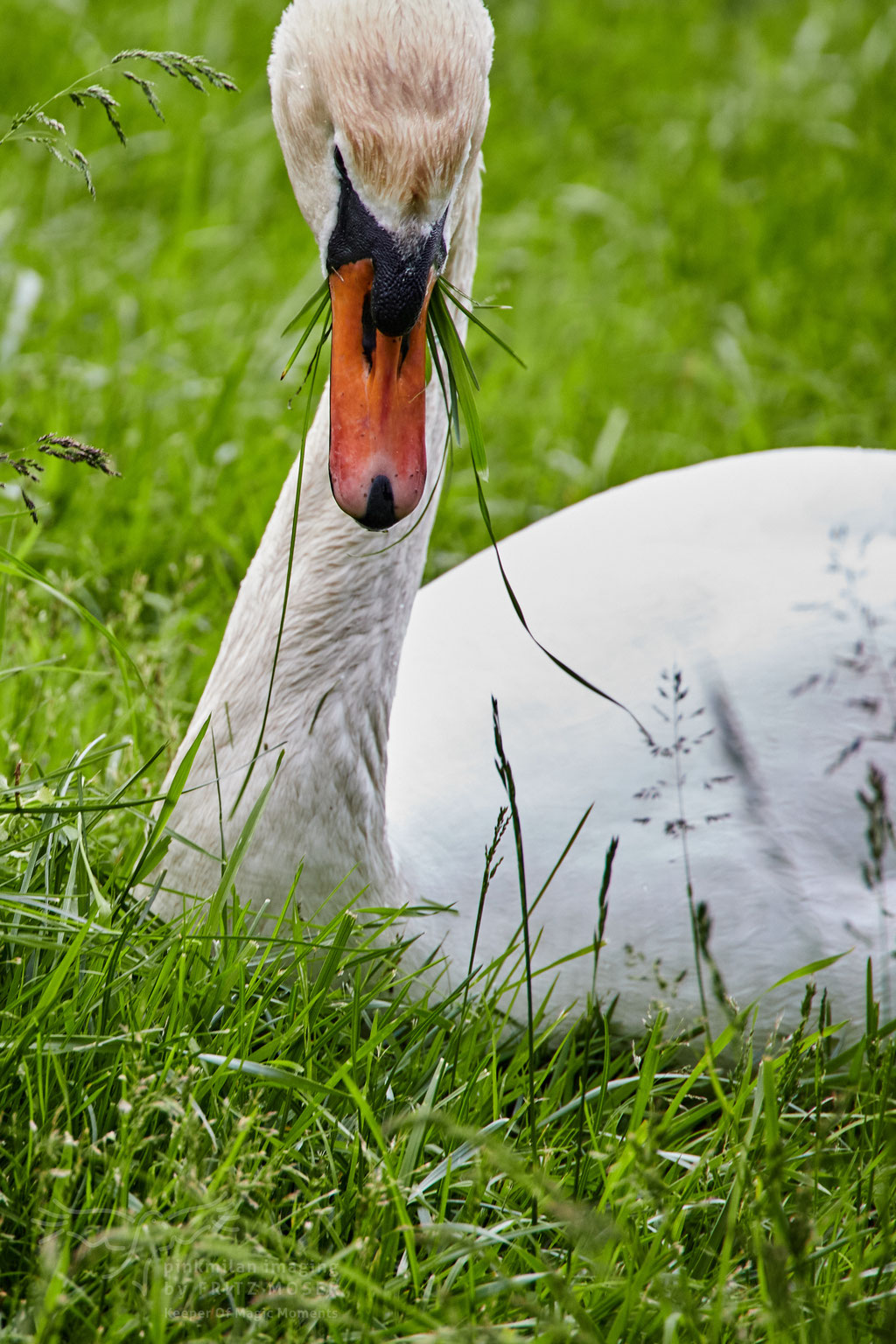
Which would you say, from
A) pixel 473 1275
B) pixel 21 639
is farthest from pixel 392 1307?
pixel 21 639

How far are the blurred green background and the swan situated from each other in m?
0.39

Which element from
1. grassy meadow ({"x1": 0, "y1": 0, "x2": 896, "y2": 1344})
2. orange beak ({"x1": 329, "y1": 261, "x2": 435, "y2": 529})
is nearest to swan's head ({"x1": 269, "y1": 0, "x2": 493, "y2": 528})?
orange beak ({"x1": 329, "y1": 261, "x2": 435, "y2": 529})

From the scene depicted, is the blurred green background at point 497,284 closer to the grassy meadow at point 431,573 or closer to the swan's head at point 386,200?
the grassy meadow at point 431,573

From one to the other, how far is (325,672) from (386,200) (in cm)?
77

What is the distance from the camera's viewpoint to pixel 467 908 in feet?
7.61

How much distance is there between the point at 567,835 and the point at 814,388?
3188 mm

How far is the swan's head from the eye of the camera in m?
1.83

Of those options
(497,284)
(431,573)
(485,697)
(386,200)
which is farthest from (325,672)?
(431,573)

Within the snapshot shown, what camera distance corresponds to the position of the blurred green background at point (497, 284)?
354 centimetres

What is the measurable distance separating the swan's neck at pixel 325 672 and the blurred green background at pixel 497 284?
10.0 inches

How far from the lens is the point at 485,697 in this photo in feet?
8.71

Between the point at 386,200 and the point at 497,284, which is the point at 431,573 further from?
the point at 386,200

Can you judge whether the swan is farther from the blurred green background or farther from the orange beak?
the blurred green background

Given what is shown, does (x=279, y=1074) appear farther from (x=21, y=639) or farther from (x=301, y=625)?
(x=21, y=639)
